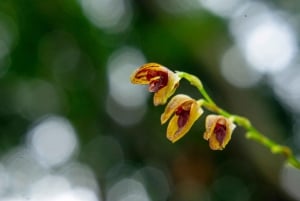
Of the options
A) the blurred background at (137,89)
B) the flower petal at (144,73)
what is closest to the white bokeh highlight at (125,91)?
the blurred background at (137,89)

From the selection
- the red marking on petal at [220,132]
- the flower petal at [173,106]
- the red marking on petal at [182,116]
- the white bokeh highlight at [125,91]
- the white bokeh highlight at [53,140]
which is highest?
the flower petal at [173,106]

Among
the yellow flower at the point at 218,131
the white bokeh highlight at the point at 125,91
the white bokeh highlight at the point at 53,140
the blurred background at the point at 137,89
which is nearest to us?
the yellow flower at the point at 218,131

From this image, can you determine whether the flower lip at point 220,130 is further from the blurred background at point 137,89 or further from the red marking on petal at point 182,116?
the blurred background at point 137,89

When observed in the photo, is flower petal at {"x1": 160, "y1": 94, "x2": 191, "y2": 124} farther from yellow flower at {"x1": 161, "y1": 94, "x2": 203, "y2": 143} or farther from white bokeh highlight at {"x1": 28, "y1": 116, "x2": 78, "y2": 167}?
white bokeh highlight at {"x1": 28, "y1": 116, "x2": 78, "y2": 167}

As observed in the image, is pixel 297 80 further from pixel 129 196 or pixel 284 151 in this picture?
pixel 284 151

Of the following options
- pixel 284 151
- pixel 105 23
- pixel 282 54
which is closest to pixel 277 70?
pixel 282 54

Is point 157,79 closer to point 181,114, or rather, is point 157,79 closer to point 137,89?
point 181,114

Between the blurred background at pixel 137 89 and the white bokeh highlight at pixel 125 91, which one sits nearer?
the blurred background at pixel 137 89

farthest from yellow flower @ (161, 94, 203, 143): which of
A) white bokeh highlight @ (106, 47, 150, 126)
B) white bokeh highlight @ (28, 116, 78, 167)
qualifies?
white bokeh highlight @ (28, 116, 78, 167)

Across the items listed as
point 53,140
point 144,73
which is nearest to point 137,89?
point 53,140

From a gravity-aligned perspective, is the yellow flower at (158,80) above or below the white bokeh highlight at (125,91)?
above
